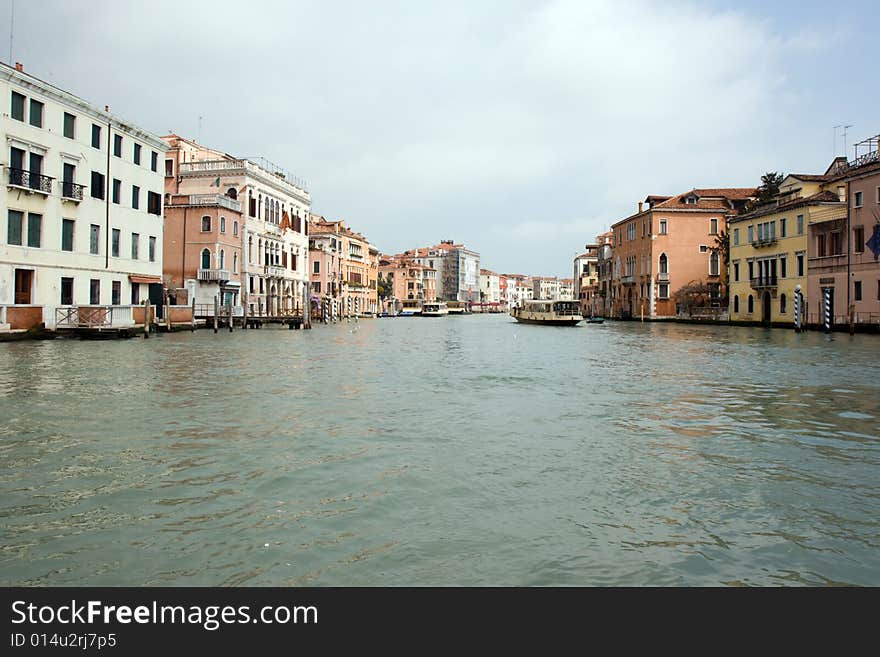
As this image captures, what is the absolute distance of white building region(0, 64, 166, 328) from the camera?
23.5m

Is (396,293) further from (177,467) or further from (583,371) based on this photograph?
(177,467)

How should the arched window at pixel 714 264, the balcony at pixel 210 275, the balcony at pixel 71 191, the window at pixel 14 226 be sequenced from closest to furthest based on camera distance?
the window at pixel 14 226 → the balcony at pixel 71 191 → the balcony at pixel 210 275 → the arched window at pixel 714 264

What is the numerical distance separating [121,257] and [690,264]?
4561cm

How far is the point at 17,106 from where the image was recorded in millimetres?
23594

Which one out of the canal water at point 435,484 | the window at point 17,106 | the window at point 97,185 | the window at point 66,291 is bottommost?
the canal water at point 435,484

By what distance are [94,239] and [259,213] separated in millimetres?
21120

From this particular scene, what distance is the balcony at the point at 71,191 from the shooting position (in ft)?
84.9

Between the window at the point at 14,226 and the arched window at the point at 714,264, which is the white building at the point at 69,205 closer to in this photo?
the window at the point at 14,226

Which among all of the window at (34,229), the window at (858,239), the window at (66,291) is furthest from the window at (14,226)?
the window at (858,239)

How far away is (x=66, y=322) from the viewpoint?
25.2 m

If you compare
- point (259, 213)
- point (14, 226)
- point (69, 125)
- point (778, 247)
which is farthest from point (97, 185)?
point (778, 247)

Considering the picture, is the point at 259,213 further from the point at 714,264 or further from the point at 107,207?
the point at 714,264

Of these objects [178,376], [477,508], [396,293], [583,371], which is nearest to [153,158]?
[178,376]

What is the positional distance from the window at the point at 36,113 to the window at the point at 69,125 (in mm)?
1307
